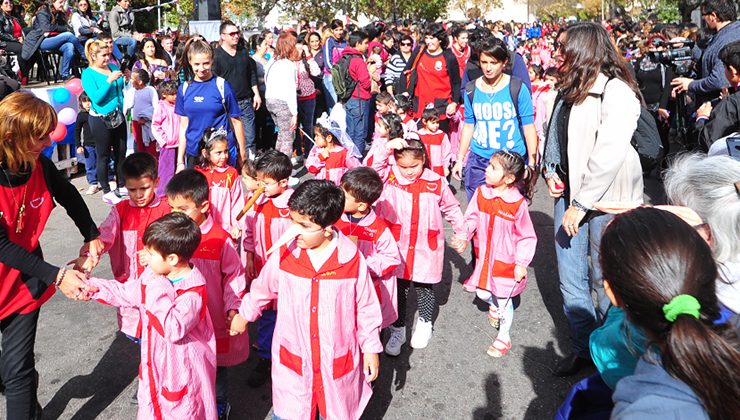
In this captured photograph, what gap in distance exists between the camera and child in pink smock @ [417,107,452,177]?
6449 mm

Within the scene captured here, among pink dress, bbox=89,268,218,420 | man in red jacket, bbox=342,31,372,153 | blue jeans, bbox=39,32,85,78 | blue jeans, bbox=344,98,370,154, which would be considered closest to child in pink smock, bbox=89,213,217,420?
pink dress, bbox=89,268,218,420

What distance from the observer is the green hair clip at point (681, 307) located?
1.46 m

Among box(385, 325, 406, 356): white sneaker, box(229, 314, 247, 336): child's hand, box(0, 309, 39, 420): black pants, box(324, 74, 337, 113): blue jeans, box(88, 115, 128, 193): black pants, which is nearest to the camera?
box(0, 309, 39, 420): black pants

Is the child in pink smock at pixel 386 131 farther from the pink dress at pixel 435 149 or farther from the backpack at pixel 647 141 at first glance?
the backpack at pixel 647 141

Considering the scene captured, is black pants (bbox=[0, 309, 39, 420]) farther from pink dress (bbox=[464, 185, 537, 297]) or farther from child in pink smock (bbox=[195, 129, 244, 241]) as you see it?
pink dress (bbox=[464, 185, 537, 297])

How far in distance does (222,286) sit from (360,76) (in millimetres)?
6318

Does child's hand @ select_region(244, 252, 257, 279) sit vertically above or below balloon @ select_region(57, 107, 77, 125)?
below

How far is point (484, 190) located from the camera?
4.20 meters

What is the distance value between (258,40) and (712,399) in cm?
1405

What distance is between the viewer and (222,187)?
4.64m

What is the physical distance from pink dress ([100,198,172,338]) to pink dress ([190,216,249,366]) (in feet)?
1.40

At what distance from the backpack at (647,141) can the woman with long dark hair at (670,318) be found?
6.17 ft

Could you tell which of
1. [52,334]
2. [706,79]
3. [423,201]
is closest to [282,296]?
[423,201]

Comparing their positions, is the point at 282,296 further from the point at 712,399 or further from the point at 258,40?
the point at 258,40
